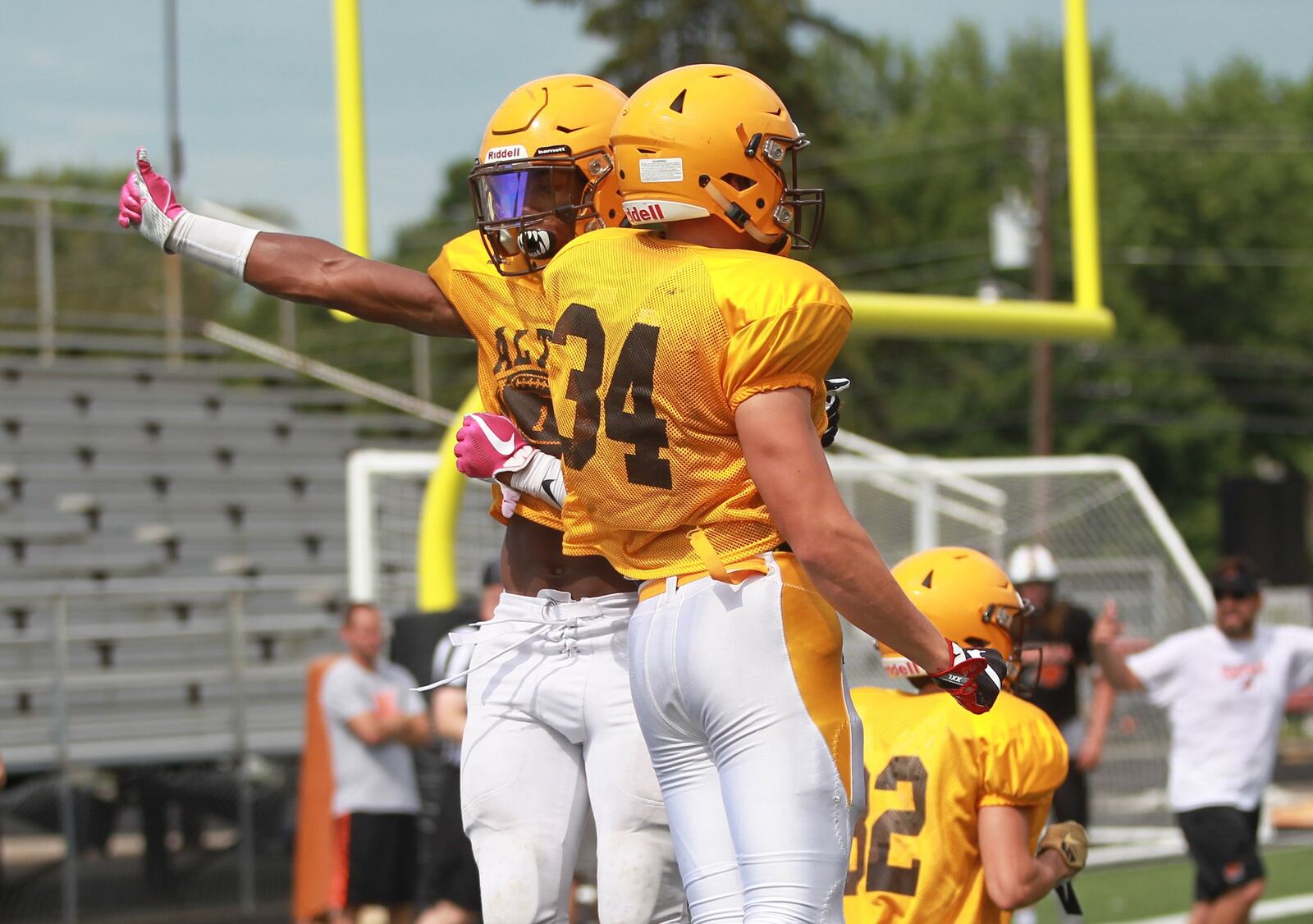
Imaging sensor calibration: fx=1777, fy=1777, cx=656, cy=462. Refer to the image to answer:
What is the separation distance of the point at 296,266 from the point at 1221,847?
535 cm

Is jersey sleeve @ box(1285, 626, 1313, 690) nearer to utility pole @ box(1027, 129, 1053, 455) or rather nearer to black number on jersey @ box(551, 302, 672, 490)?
black number on jersey @ box(551, 302, 672, 490)

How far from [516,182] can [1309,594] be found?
15300mm

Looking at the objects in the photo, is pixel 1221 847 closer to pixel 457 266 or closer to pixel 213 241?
pixel 457 266

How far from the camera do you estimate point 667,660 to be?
2842 millimetres

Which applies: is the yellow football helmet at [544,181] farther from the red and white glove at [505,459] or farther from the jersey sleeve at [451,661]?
the jersey sleeve at [451,661]

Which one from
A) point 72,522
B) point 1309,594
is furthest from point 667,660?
point 1309,594

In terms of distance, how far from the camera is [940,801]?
3344 millimetres

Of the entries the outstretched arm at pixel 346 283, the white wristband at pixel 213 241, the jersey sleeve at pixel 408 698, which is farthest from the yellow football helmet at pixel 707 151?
the jersey sleeve at pixel 408 698

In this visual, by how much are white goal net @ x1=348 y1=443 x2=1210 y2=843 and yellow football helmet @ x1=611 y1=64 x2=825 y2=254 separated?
26.5 feet

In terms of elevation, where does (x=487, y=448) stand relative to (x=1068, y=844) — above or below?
above

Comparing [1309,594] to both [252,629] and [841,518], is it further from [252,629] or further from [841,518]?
[841,518]

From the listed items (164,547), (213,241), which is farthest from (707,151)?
(164,547)

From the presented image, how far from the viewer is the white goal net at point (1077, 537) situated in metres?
11.5

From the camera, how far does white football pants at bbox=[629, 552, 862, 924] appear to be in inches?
109
